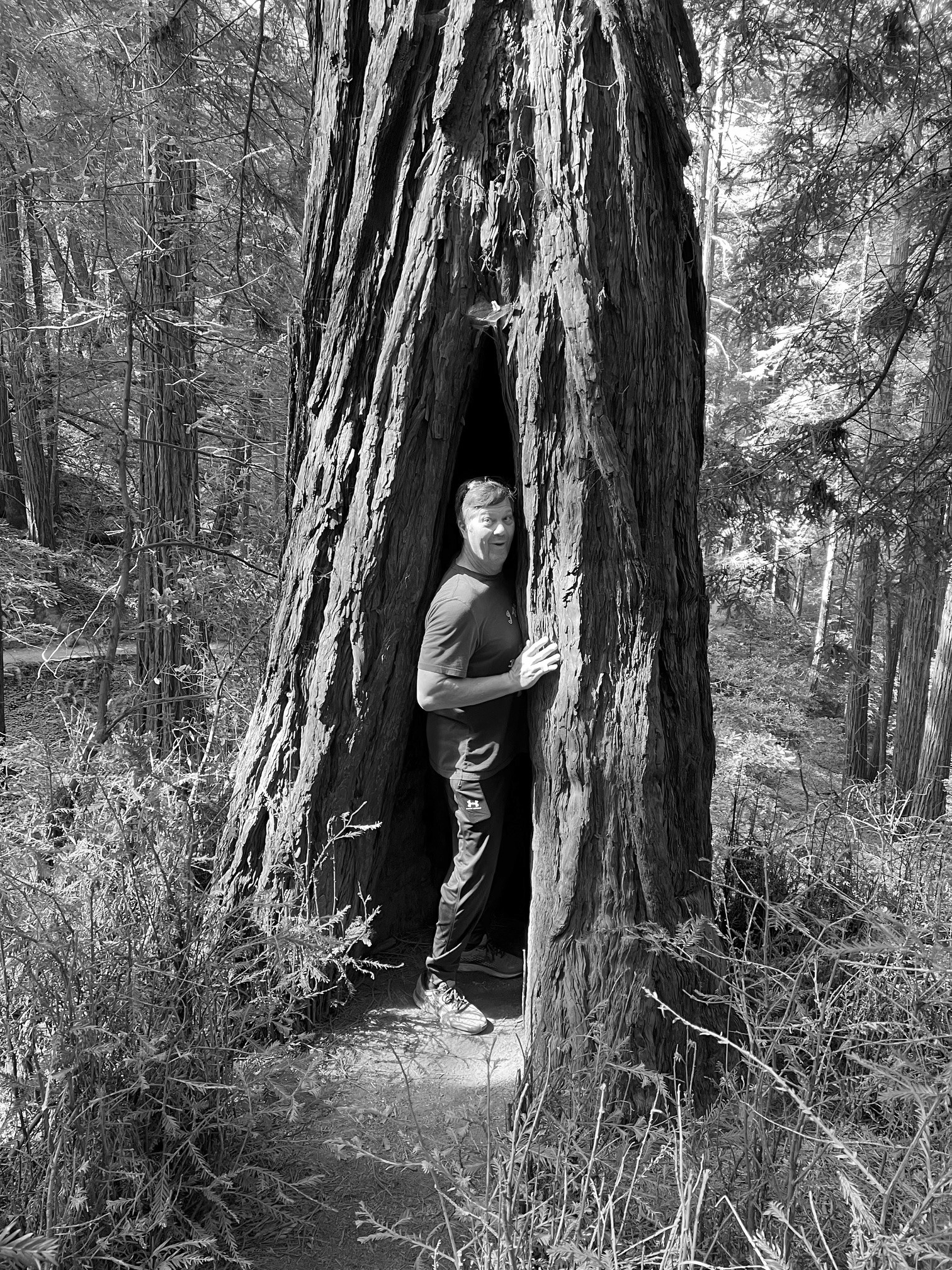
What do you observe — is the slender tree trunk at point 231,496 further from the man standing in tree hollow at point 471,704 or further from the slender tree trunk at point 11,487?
the slender tree trunk at point 11,487

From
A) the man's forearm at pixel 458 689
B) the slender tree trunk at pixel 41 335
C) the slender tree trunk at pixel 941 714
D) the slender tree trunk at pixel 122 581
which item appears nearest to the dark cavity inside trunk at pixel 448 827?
the man's forearm at pixel 458 689

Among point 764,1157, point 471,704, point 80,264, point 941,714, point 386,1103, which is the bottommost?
point 386,1103

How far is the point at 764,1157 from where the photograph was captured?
2.30m

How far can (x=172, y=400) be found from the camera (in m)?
6.96

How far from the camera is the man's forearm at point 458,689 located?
11.3 feet

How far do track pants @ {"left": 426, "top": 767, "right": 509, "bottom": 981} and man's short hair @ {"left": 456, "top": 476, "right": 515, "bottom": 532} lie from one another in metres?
1.13

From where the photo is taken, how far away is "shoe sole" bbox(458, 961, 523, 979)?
4137 mm

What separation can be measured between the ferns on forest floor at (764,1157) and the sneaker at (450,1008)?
1.99ft

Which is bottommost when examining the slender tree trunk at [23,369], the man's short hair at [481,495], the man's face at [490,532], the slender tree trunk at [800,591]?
the slender tree trunk at [800,591]

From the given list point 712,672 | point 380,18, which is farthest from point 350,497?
point 712,672

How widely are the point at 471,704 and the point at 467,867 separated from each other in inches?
27.6

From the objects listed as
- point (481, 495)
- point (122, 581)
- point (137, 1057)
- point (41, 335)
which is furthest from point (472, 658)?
point (41, 335)

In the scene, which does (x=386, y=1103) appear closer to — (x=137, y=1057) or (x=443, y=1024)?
(x=443, y=1024)

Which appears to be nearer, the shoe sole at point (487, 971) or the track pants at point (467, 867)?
the track pants at point (467, 867)
